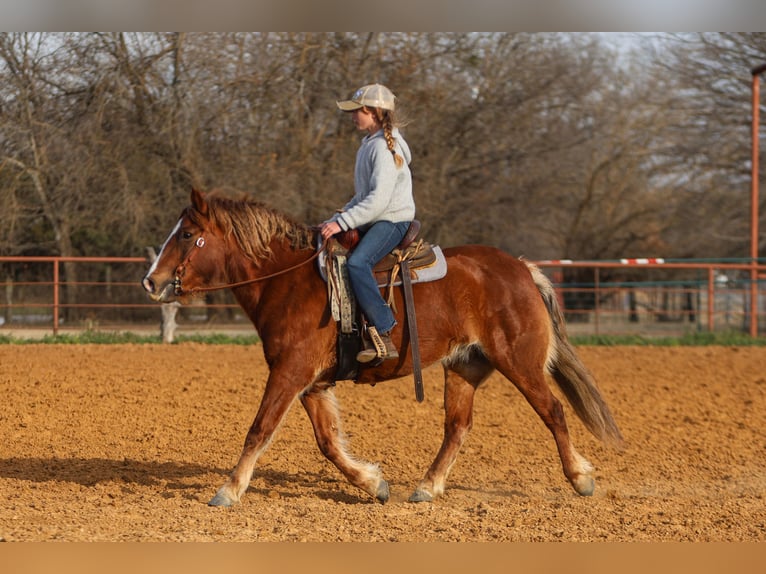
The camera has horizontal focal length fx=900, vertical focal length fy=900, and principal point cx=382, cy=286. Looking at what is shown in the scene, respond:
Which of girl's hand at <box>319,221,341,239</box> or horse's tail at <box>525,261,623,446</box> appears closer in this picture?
girl's hand at <box>319,221,341,239</box>

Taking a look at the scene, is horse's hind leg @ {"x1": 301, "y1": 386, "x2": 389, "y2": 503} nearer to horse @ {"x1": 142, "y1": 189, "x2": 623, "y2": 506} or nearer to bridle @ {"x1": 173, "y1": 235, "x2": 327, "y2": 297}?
horse @ {"x1": 142, "y1": 189, "x2": 623, "y2": 506}

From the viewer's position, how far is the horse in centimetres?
557

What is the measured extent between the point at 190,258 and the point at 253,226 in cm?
45

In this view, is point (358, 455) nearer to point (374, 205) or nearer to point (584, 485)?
point (584, 485)

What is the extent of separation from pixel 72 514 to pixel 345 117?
16.2 meters

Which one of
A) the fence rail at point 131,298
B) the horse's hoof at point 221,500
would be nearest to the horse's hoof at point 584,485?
the horse's hoof at point 221,500

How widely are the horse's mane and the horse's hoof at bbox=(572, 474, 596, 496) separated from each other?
7.59ft

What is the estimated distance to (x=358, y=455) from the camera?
24.2 feet

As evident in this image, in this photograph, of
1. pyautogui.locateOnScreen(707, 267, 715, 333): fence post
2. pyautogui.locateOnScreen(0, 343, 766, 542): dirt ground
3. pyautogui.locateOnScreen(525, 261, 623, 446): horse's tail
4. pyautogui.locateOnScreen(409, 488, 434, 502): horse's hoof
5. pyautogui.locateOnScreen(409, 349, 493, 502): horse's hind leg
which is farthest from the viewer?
pyautogui.locateOnScreen(707, 267, 715, 333): fence post

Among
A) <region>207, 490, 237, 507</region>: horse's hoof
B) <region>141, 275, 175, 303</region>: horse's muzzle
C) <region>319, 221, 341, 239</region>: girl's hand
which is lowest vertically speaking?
<region>207, 490, 237, 507</region>: horse's hoof

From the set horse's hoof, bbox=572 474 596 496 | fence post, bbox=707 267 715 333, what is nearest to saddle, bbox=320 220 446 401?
horse's hoof, bbox=572 474 596 496

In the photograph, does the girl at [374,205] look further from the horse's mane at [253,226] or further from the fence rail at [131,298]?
the fence rail at [131,298]

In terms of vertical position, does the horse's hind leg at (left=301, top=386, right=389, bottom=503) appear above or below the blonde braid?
below

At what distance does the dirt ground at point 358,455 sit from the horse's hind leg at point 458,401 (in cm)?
28
